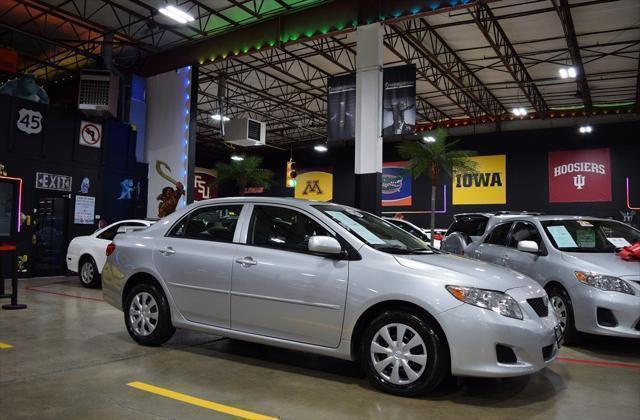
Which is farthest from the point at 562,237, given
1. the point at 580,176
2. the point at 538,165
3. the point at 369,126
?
the point at 538,165

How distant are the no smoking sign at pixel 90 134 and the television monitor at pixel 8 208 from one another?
2.34 meters

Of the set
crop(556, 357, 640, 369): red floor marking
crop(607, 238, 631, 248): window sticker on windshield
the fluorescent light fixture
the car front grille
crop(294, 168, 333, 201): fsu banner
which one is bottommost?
crop(556, 357, 640, 369): red floor marking

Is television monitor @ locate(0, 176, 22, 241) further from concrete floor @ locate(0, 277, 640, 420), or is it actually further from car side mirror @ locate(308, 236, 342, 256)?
Answer: car side mirror @ locate(308, 236, 342, 256)

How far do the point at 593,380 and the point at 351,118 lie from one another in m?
7.94

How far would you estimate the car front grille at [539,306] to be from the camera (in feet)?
12.1

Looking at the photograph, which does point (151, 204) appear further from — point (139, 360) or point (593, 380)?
point (593, 380)

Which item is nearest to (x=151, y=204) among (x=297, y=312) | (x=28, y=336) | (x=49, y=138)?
(x=49, y=138)

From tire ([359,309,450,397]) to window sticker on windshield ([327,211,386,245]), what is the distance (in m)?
0.67

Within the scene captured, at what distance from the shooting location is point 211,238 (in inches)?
183

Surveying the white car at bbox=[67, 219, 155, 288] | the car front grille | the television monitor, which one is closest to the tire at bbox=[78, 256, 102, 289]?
the white car at bbox=[67, 219, 155, 288]

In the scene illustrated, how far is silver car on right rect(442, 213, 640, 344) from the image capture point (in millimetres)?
4840

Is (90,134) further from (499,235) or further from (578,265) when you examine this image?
(578,265)

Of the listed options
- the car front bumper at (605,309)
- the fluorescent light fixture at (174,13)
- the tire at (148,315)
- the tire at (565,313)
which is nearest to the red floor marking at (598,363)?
the car front bumper at (605,309)

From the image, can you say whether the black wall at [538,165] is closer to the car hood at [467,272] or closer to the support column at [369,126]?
the support column at [369,126]
